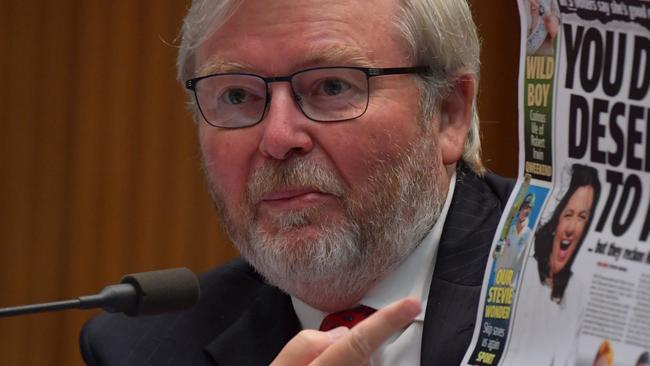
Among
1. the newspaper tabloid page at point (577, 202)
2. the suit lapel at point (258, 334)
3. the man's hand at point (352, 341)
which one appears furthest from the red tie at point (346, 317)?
the newspaper tabloid page at point (577, 202)

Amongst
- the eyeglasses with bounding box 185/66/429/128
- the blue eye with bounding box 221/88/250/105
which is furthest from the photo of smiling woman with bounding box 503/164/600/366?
the blue eye with bounding box 221/88/250/105

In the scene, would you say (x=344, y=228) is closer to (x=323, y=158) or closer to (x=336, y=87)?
(x=323, y=158)

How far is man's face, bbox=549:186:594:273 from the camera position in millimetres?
1169

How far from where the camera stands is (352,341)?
125 cm

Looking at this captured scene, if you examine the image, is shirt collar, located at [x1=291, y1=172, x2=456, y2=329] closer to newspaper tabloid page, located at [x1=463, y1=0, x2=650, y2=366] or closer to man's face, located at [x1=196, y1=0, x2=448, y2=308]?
man's face, located at [x1=196, y1=0, x2=448, y2=308]

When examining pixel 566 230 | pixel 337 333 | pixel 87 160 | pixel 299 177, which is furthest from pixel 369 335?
pixel 87 160

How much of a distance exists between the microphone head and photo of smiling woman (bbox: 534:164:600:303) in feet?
1.44

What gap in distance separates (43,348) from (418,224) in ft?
4.74

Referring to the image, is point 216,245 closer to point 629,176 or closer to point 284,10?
point 284,10

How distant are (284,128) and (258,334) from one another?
0.45 metres

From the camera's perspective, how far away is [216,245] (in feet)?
9.77

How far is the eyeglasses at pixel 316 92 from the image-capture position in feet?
5.83

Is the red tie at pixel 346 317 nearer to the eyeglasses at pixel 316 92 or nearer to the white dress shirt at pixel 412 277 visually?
the white dress shirt at pixel 412 277

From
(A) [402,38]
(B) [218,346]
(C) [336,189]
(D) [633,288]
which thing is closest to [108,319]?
(B) [218,346]
